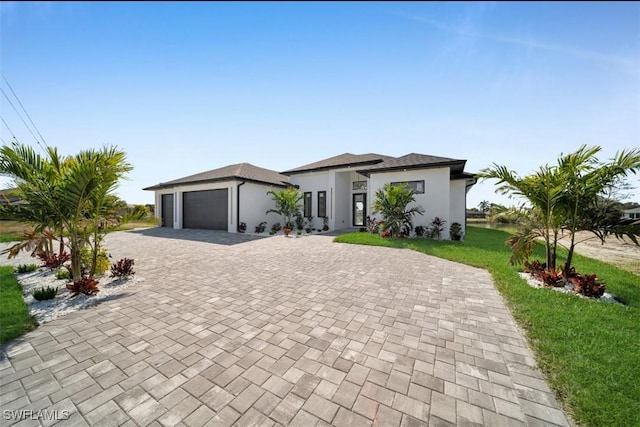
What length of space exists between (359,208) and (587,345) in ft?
45.8

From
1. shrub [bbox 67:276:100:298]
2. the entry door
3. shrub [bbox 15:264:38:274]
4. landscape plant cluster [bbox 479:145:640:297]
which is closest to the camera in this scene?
shrub [bbox 67:276:100:298]

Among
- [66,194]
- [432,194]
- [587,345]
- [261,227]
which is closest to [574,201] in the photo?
[587,345]

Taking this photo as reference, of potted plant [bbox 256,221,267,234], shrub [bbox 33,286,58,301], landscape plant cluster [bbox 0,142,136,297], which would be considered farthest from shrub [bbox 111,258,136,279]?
potted plant [bbox 256,221,267,234]

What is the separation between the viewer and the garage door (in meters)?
15.1

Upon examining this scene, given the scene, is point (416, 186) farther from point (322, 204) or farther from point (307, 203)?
point (307, 203)

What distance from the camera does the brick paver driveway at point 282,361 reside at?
6.32ft

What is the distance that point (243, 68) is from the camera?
7922mm

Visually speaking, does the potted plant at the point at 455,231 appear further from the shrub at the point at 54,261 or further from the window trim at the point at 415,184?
the shrub at the point at 54,261

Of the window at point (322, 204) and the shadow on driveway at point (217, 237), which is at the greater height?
the window at point (322, 204)

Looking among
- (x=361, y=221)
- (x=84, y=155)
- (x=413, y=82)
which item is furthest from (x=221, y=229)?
(x=413, y=82)

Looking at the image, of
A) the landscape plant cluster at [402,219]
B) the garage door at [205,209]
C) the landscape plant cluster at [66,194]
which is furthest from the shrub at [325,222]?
the landscape plant cluster at [66,194]

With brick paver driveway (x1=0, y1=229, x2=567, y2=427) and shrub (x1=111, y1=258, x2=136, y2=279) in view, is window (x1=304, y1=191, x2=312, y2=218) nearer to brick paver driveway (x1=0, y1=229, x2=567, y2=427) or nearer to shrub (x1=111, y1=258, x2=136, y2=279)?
shrub (x1=111, y1=258, x2=136, y2=279)

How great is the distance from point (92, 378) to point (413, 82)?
977 cm

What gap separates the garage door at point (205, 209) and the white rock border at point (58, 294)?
931 centimetres
